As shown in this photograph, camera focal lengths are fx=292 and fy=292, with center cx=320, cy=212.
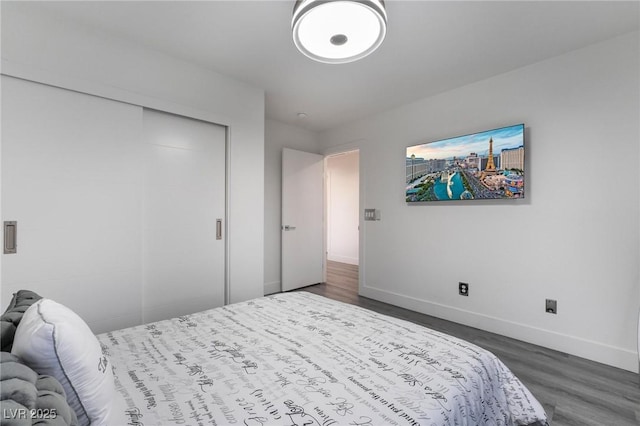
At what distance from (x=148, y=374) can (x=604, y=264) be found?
3.28 m

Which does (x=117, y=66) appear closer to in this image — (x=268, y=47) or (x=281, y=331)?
(x=268, y=47)

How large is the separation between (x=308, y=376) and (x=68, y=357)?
0.79 m

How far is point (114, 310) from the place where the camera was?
92.4 inches

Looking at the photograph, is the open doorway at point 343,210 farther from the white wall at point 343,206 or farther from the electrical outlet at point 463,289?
the electrical outlet at point 463,289

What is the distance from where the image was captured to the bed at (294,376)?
0.94 metres

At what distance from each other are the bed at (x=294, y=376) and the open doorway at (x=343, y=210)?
5.13 m

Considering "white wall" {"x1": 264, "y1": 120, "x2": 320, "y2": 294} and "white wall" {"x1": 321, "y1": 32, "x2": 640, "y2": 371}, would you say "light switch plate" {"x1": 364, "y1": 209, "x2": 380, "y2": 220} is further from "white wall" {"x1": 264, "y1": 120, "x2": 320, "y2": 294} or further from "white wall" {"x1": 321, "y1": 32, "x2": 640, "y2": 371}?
"white wall" {"x1": 264, "y1": 120, "x2": 320, "y2": 294}

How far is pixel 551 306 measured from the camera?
2656 mm

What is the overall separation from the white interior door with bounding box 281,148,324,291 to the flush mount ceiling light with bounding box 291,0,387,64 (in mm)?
2861

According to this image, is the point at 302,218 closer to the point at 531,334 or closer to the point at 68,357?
the point at 531,334

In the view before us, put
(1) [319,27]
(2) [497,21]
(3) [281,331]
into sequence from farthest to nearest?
(2) [497,21] → (3) [281,331] → (1) [319,27]

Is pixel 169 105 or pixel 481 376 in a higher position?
pixel 169 105

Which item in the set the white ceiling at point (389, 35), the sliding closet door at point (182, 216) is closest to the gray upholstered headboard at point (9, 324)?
the sliding closet door at point (182, 216)

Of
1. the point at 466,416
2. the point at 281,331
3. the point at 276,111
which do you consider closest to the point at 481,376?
the point at 466,416
